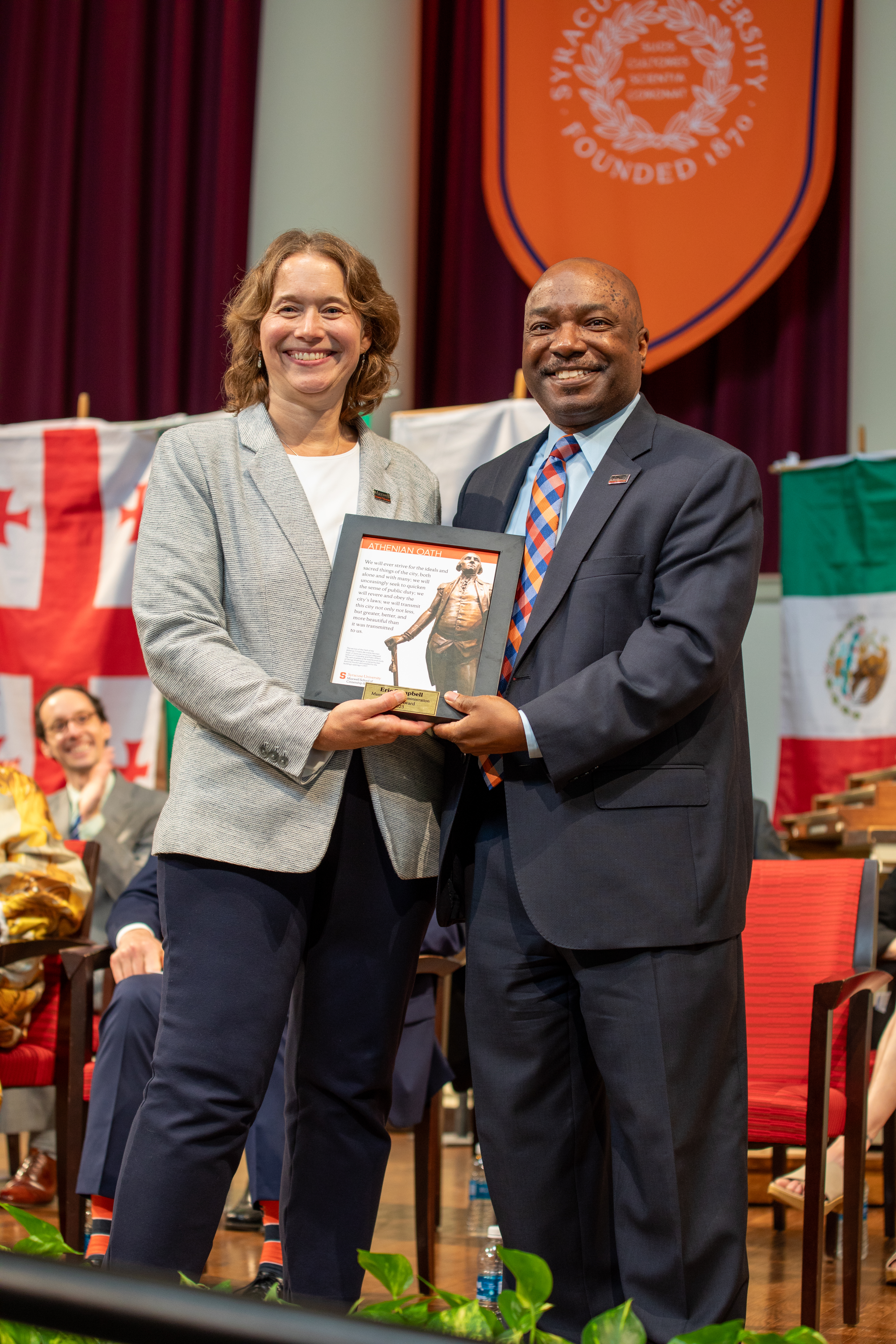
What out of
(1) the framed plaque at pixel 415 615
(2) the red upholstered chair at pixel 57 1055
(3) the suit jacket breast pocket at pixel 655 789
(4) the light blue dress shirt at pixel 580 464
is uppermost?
(4) the light blue dress shirt at pixel 580 464

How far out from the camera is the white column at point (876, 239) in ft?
17.8

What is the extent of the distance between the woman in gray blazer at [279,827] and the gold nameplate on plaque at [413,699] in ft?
0.06

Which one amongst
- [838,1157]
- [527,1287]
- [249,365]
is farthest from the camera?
[838,1157]

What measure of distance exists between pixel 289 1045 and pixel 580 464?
865 mm

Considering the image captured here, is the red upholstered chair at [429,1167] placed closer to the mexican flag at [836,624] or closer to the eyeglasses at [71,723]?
the eyeglasses at [71,723]

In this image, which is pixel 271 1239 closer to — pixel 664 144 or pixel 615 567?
pixel 615 567

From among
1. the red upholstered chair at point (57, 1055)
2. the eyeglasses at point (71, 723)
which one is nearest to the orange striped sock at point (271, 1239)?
the red upholstered chair at point (57, 1055)

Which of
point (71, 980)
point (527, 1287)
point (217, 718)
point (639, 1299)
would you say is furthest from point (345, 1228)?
point (71, 980)

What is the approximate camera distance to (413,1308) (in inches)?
40.8

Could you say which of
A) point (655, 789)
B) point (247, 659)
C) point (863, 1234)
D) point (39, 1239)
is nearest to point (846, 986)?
point (863, 1234)

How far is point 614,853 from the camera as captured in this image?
65.7 inches

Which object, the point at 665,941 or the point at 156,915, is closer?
the point at 665,941

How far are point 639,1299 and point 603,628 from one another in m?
0.81

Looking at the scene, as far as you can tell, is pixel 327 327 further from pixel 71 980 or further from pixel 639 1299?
pixel 71 980
